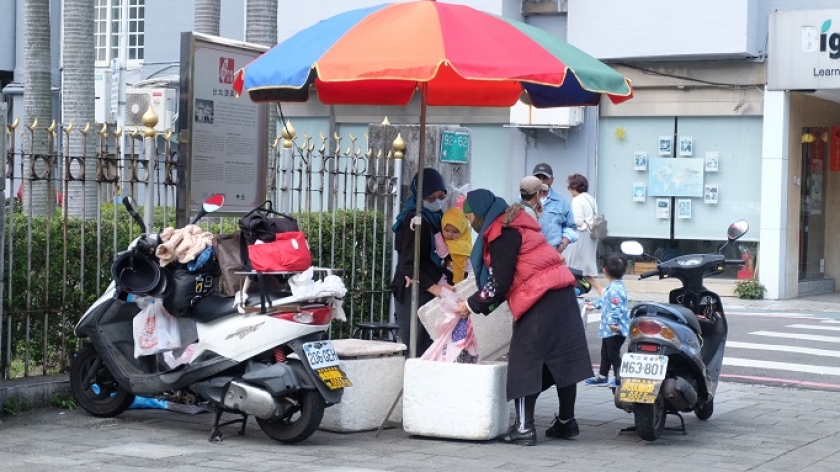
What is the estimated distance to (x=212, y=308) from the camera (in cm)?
838

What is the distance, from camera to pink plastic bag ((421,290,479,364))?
8562mm

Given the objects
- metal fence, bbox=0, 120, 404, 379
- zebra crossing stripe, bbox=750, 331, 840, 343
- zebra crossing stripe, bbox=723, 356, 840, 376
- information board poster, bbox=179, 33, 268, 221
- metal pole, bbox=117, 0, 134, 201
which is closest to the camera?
metal fence, bbox=0, 120, 404, 379

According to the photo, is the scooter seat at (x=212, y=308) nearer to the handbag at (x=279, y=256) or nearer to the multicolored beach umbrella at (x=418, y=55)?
the handbag at (x=279, y=256)

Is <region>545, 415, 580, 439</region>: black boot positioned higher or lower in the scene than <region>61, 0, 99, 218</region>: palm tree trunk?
lower

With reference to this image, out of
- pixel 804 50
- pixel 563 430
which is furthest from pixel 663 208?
pixel 563 430

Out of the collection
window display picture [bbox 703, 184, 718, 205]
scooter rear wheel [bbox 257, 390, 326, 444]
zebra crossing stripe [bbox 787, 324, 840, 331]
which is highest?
window display picture [bbox 703, 184, 718, 205]

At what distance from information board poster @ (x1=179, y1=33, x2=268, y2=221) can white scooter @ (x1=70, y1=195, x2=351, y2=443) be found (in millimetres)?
1067

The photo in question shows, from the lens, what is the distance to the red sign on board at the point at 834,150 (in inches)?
878

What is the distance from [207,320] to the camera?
8375 mm

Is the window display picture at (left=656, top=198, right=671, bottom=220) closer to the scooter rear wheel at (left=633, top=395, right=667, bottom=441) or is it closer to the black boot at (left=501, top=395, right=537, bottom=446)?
the scooter rear wheel at (left=633, top=395, right=667, bottom=441)

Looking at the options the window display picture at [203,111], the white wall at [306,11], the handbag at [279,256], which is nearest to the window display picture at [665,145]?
the white wall at [306,11]

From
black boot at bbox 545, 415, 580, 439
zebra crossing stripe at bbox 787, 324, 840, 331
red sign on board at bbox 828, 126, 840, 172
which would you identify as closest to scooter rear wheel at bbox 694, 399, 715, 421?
black boot at bbox 545, 415, 580, 439

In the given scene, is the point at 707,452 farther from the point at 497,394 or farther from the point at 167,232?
the point at 167,232

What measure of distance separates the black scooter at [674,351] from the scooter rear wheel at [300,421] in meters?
1.91
